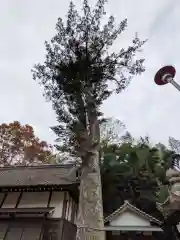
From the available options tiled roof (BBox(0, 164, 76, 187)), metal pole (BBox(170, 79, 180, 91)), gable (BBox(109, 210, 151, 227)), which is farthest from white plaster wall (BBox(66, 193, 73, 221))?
metal pole (BBox(170, 79, 180, 91))

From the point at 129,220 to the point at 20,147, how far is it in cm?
1421

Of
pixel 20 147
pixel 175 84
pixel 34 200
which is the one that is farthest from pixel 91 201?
pixel 20 147

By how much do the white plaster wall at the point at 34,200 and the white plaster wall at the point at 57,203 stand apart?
28cm

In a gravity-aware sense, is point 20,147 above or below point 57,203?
above

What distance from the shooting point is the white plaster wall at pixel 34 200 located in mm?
10328

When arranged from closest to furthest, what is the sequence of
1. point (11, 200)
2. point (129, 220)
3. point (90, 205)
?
point (90, 205) → point (129, 220) → point (11, 200)

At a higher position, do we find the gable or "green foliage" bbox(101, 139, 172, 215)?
"green foliage" bbox(101, 139, 172, 215)

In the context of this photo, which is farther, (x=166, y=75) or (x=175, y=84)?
(x=166, y=75)

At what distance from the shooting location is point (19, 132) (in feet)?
73.7

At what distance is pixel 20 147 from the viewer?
21875mm

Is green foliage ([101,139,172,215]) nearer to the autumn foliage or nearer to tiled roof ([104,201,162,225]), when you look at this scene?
tiled roof ([104,201,162,225])

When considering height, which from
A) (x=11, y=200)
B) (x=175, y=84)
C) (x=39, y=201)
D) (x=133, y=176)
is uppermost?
(x=133, y=176)

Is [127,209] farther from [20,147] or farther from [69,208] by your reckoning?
[20,147]

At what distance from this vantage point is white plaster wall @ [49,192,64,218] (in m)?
9.98
